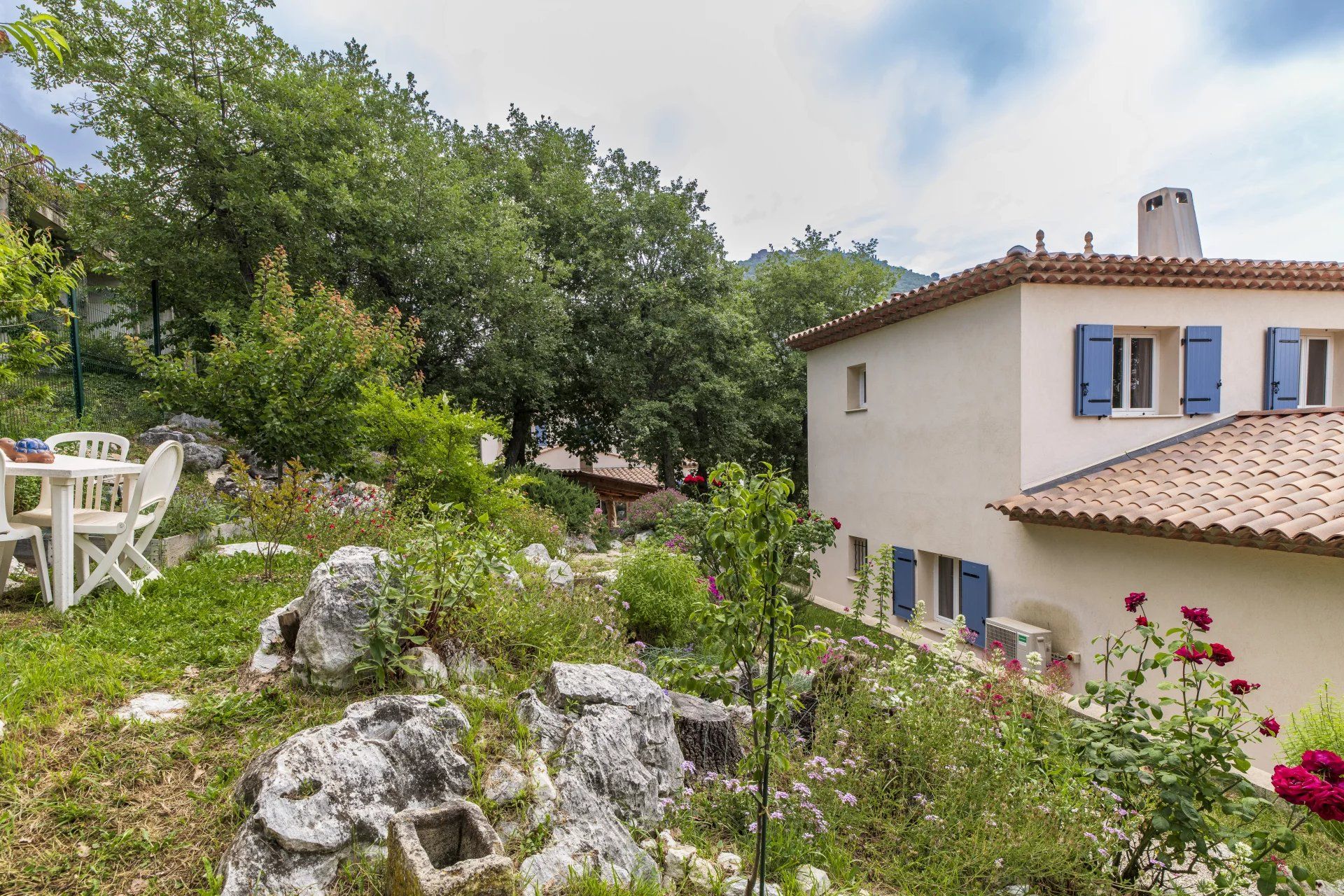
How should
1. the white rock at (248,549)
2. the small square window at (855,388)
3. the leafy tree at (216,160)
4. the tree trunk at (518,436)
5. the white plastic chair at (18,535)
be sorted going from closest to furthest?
the white plastic chair at (18,535), the white rock at (248,549), the leafy tree at (216,160), the small square window at (855,388), the tree trunk at (518,436)

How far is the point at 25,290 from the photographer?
14.5 ft

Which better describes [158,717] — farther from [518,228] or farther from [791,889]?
[518,228]

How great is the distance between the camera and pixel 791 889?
2531 mm

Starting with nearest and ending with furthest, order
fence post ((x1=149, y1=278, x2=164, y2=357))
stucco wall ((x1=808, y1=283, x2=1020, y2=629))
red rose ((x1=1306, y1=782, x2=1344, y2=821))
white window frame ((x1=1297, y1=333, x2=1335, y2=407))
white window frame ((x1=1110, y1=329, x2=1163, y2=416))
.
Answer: red rose ((x1=1306, y1=782, x2=1344, y2=821)) < stucco wall ((x1=808, y1=283, x2=1020, y2=629)) < white window frame ((x1=1110, y1=329, x2=1163, y2=416)) < white window frame ((x1=1297, y1=333, x2=1335, y2=407)) < fence post ((x1=149, y1=278, x2=164, y2=357))

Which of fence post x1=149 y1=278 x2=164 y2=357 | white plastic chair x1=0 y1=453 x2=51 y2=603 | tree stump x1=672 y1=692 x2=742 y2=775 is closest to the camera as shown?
tree stump x1=672 y1=692 x2=742 y2=775

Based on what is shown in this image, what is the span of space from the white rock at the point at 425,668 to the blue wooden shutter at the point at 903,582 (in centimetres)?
836

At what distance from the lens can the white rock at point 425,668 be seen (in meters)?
3.36

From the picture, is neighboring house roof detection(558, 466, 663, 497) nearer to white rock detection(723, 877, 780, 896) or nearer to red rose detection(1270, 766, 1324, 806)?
white rock detection(723, 877, 780, 896)

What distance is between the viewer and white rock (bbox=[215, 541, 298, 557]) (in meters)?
5.88

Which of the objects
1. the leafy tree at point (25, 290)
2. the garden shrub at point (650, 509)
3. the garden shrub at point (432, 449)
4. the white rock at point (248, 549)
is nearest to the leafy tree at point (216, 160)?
the garden shrub at point (432, 449)

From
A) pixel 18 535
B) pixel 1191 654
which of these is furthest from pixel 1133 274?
pixel 18 535

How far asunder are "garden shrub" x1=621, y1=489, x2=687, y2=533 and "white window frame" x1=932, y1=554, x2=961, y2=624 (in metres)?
5.55

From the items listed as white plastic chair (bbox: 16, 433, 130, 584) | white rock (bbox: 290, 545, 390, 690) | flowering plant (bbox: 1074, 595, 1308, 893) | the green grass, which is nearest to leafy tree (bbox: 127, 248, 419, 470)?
white plastic chair (bbox: 16, 433, 130, 584)

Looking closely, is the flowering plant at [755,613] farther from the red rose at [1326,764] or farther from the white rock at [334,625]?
the white rock at [334,625]
